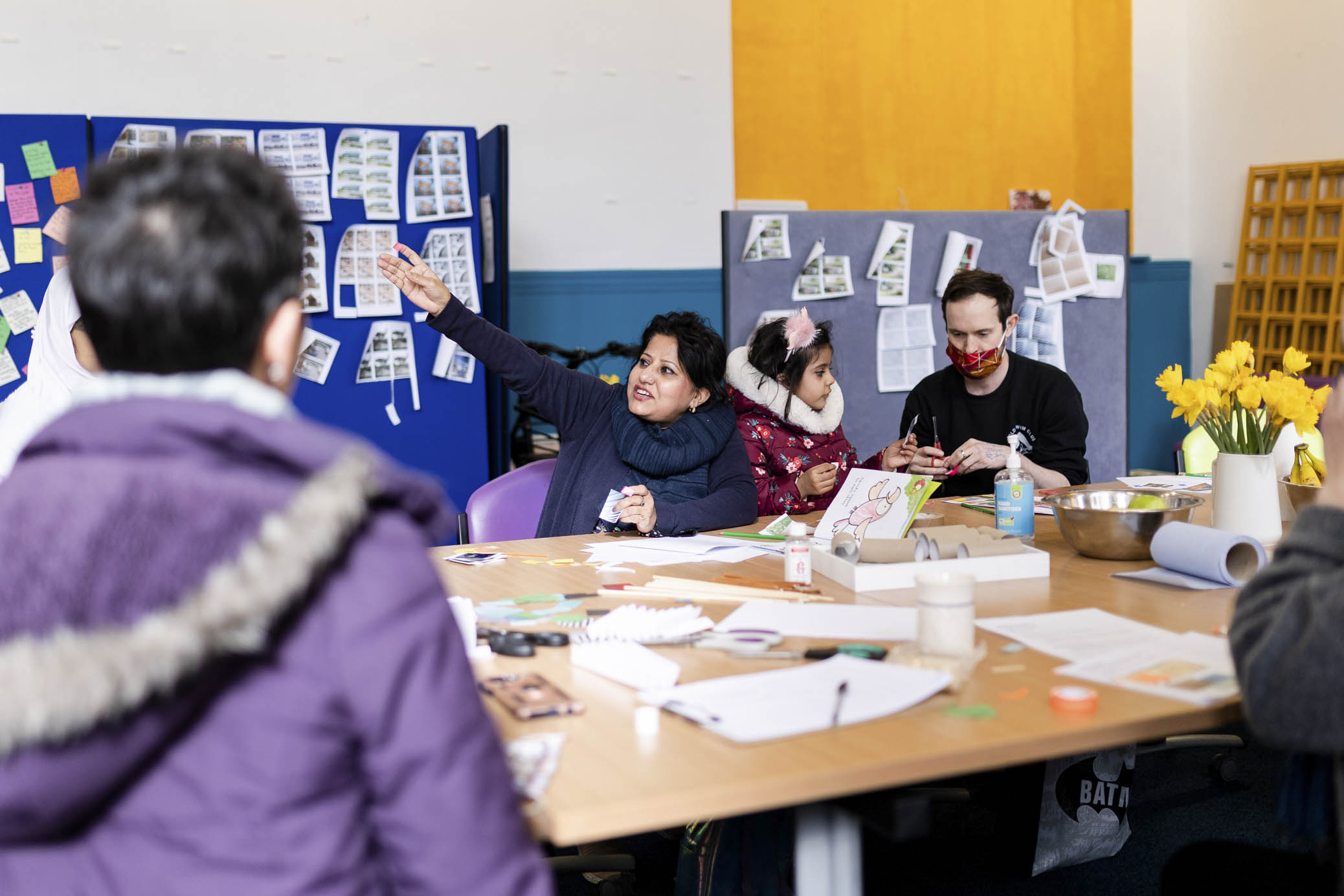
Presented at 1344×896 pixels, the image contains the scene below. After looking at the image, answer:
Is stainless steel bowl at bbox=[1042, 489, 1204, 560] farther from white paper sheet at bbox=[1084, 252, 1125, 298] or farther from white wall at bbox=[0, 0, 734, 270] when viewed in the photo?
white wall at bbox=[0, 0, 734, 270]

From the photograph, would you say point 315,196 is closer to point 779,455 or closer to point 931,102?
point 779,455

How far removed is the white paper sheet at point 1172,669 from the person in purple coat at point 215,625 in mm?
748

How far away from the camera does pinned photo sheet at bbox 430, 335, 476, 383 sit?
4.05 m

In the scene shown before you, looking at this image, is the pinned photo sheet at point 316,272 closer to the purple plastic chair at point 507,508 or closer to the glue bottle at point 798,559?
the purple plastic chair at point 507,508

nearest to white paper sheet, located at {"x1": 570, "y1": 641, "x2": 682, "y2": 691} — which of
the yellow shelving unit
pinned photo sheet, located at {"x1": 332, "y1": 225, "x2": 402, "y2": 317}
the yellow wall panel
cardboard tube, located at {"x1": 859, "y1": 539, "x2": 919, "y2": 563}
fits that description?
cardboard tube, located at {"x1": 859, "y1": 539, "x2": 919, "y2": 563}

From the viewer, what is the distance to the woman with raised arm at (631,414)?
101 inches

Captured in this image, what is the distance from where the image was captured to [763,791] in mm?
1009

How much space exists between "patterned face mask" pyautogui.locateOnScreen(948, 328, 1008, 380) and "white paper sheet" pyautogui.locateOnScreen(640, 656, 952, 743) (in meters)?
1.89

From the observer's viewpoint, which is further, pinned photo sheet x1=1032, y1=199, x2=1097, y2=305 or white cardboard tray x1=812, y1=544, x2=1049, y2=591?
pinned photo sheet x1=1032, y1=199, x2=1097, y2=305

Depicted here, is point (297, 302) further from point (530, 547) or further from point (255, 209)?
point (530, 547)

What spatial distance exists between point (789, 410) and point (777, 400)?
A: 0.13 feet

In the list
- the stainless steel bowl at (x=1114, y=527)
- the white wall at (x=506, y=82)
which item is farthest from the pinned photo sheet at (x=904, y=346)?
the stainless steel bowl at (x=1114, y=527)

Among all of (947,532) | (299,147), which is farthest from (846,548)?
(299,147)

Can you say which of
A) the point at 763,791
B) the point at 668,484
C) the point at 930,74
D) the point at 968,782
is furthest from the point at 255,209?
the point at 930,74
